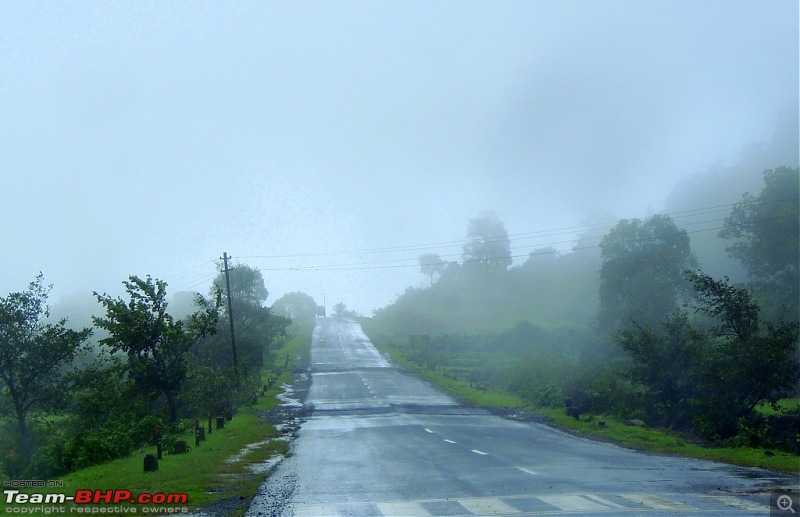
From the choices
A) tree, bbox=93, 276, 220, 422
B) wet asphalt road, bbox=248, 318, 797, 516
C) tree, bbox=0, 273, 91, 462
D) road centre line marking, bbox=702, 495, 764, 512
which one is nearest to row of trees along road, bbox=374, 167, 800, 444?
wet asphalt road, bbox=248, 318, 797, 516

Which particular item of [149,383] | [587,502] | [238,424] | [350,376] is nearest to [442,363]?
[350,376]

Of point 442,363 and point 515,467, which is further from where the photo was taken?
point 442,363

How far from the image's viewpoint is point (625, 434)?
27797 mm

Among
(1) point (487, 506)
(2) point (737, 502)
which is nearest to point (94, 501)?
(1) point (487, 506)

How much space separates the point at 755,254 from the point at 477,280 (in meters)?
83.5

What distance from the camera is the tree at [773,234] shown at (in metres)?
51.9

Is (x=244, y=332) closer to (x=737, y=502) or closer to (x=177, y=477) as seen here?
(x=177, y=477)

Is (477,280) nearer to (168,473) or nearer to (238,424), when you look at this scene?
(238,424)

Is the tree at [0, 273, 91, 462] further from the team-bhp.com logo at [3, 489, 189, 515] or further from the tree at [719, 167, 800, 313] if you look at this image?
the tree at [719, 167, 800, 313]

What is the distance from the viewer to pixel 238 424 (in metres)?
32.2

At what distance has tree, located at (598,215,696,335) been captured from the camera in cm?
5922

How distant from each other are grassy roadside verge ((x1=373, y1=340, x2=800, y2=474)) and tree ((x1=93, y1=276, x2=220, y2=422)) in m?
16.2

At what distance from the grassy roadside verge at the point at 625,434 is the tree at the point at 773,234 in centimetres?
2161

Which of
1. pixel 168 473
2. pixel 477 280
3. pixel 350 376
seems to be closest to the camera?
pixel 168 473
